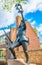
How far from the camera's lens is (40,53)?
23.7 ft

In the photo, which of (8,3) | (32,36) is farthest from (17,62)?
(32,36)

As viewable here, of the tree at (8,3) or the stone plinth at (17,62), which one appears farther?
the tree at (8,3)

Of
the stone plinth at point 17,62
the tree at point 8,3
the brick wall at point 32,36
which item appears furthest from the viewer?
the brick wall at point 32,36

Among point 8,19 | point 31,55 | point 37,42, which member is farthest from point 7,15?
point 37,42

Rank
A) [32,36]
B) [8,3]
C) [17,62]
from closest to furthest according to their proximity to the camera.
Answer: [17,62], [8,3], [32,36]

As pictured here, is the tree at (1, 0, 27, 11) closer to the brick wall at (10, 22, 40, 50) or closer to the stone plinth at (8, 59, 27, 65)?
the stone plinth at (8, 59, 27, 65)

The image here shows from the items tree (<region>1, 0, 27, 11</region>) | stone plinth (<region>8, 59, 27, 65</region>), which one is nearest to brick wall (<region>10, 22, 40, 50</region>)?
tree (<region>1, 0, 27, 11</region>)

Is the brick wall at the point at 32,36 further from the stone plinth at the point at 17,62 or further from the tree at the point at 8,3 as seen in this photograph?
the stone plinth at the point at 17,62

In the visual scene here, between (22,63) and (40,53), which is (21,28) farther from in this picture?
(40,53)

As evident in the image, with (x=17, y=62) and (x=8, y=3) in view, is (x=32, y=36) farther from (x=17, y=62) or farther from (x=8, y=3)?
(x=17, y=62)

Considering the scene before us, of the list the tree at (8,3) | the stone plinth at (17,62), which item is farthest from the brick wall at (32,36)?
the stone plinth at (17,62)

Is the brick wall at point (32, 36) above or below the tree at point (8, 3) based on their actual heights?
below

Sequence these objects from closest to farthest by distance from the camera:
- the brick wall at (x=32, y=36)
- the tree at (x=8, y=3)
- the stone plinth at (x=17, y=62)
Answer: the stone plinth at (x=17, y=62)
the tree at (x=8, y=3)
the brick wall at (x=32, y=36)

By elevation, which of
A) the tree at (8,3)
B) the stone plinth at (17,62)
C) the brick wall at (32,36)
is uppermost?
the tree at (8,3)
